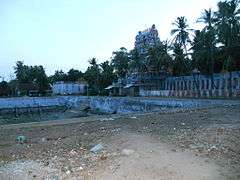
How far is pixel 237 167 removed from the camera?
952 centimetres

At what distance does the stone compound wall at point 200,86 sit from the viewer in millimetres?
50188

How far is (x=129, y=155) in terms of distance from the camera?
1033 centimetres

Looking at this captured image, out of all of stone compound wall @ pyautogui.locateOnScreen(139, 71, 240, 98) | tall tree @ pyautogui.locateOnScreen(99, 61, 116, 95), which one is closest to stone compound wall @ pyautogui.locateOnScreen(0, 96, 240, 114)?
stone compound wall @ pyautogui.locateOnScreen(139, 71, 240, 98)

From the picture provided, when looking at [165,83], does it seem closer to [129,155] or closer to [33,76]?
[33,76]

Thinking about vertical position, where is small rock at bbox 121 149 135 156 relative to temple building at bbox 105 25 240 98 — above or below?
below

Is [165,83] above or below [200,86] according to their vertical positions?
above

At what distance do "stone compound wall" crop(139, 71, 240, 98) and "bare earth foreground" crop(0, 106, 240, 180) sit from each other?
3483 centimetres

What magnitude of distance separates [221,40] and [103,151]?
38658mm

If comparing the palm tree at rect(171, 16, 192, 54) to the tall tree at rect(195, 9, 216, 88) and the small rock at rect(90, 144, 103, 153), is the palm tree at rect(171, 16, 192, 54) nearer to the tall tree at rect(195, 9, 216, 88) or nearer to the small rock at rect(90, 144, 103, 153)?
the tall tree at rect(195, 9, 216, 88)

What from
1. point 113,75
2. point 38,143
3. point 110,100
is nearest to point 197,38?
point 110,100

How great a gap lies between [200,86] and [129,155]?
52.3m

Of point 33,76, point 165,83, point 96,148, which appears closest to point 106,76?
point 165,83

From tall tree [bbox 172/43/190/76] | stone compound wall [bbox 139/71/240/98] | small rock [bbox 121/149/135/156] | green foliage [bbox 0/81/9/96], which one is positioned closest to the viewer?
small rock [bbox 121/149/135/156]

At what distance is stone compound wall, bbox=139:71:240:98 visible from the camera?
5019 cm
